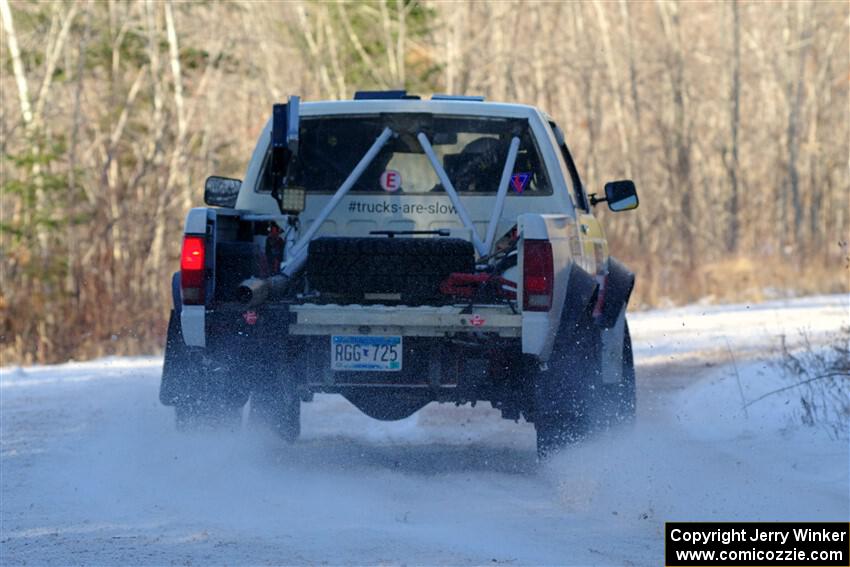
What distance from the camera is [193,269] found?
8719 millimetres

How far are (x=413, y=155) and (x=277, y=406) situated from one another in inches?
67.1

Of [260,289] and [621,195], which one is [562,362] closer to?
[260,289]

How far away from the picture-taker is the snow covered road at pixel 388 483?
6754 millimetres

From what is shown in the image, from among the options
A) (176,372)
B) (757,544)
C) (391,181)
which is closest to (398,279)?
(391,181)

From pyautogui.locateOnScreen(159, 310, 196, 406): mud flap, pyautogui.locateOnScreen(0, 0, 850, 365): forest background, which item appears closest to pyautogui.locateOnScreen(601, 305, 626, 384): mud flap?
pyautogui.locateOnScreen(159, 310, 196, 406): mud flap

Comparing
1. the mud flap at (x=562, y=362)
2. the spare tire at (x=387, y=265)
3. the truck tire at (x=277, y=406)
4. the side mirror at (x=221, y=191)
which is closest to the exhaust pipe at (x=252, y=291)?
Answer: the spare tire at (x=387, y=265)

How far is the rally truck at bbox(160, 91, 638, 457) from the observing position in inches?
336

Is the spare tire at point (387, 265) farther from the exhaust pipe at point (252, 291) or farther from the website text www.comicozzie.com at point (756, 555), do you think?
the website text www.comicozzie.com at point (756, 555)

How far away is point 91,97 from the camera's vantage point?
29.8 metres

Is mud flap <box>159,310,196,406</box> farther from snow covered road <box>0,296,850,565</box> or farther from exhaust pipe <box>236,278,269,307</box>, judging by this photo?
exhaust pipe <box>236,278,269,307</box>

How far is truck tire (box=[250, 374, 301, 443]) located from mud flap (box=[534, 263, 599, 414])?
133 cm

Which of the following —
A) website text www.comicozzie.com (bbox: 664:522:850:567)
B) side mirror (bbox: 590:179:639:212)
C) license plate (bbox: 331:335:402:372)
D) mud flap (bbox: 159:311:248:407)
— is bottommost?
website text www.comicozzie.com (bbox: 664:522:850:567)

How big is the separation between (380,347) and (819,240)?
25831mm

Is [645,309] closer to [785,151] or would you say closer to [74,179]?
[74,179]
